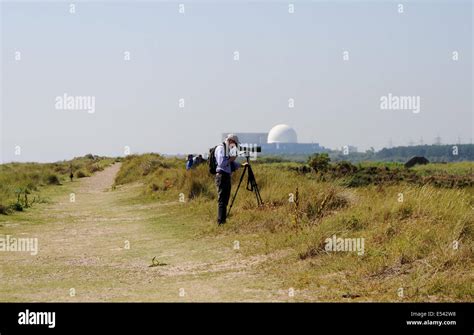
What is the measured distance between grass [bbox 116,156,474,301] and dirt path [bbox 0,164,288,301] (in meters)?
0.57

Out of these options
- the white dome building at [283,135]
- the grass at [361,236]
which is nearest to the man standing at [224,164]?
the grass at [361,236]

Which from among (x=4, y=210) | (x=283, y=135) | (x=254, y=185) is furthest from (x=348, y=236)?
(x=283, y=135)

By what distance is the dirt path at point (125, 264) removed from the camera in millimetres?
8375

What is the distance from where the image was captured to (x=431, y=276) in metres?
7.97

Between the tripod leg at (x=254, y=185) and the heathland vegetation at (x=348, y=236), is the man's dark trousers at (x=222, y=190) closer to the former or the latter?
the heathland vegetation at (x=348, y=236)

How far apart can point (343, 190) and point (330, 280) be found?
6390 mm

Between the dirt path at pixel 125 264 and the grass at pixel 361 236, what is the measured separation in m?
0.57

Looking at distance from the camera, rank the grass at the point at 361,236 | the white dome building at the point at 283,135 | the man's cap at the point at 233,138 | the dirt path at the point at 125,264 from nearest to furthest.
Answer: the grass at the point at 361,236
the dirt path at the point at 125,264
the man's cap at the point at 233,138
the white dome building at the point at 283,135

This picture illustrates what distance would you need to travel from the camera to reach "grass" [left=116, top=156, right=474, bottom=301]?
7942 millimetres

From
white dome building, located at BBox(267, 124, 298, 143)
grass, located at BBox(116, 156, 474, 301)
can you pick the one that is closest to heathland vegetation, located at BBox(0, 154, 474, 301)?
grass, located at BBox(116, 156, 474, 301)

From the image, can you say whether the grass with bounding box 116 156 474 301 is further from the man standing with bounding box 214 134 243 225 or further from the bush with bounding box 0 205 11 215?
the bush with bounding box 0 205 11 215

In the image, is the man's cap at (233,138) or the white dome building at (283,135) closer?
the man's cap at (233,138)
